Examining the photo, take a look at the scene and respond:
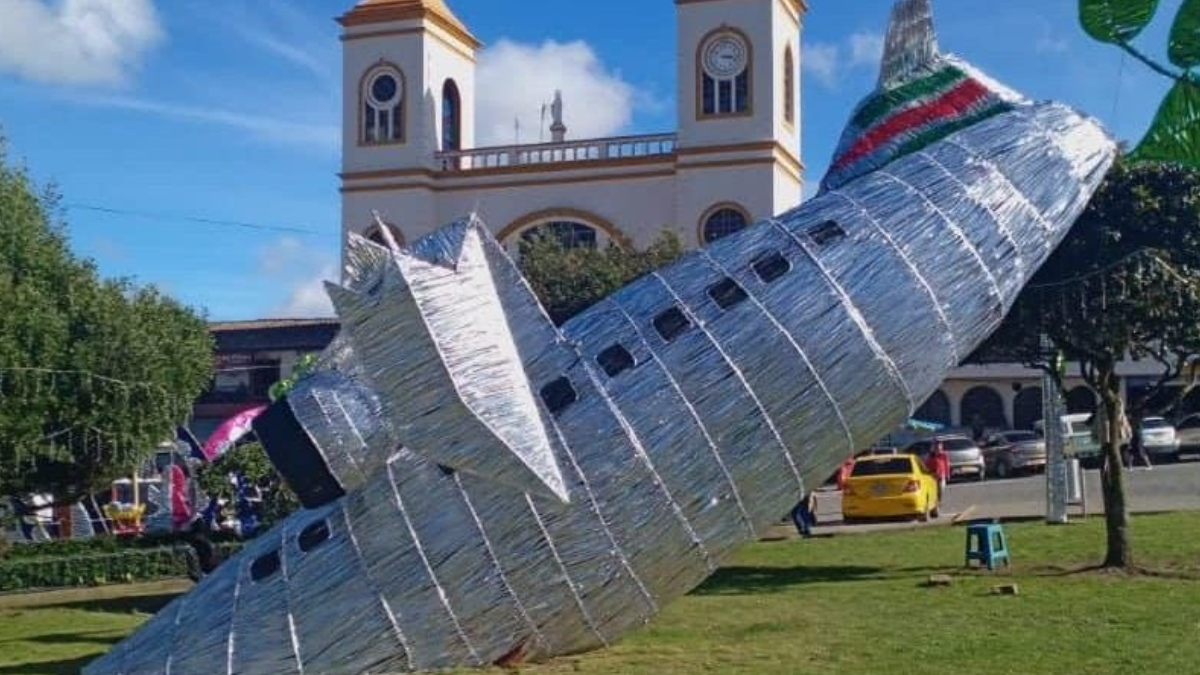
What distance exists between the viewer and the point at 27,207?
2109 cm

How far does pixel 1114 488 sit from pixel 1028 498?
45.9 ft

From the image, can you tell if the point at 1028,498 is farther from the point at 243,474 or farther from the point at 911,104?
the point at 911,104

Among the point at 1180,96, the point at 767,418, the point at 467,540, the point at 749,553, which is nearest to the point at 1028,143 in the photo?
the point at 1180,96

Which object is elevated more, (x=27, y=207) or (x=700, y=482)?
(x=27, y=207)

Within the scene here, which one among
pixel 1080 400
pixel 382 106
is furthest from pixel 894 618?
pixel 1080 400

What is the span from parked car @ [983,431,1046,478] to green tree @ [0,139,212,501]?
25.1 meters

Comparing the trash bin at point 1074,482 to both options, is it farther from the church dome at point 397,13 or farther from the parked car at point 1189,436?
the church dome at point 397,13

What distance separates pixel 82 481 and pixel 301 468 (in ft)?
39.2

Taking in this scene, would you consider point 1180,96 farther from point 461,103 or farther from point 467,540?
point 461,103

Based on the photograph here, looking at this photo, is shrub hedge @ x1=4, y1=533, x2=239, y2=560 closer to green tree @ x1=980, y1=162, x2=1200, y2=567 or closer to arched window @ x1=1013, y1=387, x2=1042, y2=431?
green tree @ x1=980, y1=162, x2=1200, y2=567

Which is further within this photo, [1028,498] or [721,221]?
[721,221]

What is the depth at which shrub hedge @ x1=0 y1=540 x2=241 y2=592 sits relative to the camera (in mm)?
23156

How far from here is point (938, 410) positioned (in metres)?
54.8

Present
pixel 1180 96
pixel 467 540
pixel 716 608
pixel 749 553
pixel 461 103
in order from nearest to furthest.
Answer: pixel 1180 96 → pixel 467 540 → pixel 716 608 → pixel 749 553 → pixel 461 103
